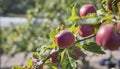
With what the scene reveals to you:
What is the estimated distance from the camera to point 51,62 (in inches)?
42.6

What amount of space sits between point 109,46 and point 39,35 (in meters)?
4.32

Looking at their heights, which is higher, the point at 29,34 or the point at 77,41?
the point at 29,34

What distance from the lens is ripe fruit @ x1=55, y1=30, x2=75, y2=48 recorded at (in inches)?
35.8

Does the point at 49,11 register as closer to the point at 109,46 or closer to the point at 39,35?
the point at 39,35

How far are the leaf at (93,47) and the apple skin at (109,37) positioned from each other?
232 millimetres

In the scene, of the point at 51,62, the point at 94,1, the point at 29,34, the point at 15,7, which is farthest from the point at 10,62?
the point at 15,7

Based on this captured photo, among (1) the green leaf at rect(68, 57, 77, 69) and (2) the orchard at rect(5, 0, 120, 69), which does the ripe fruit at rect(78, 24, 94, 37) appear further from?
(1) the green leaf at rect(68, 57, 77, 69)

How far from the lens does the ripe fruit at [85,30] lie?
87 cm

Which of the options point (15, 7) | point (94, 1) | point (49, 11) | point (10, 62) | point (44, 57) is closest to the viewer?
point (44, 57)

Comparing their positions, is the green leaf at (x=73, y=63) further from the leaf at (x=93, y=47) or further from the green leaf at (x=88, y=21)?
the green leaf at (x=88, y=21)

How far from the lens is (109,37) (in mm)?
744

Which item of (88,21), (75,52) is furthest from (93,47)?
(88,21)

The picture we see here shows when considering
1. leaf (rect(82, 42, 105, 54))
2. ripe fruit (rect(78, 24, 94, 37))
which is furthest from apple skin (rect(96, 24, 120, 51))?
leaf (rect(82, 42, 105, 54))

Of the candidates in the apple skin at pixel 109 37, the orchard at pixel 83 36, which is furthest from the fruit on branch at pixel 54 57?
the apple skin at pixel 109 37
